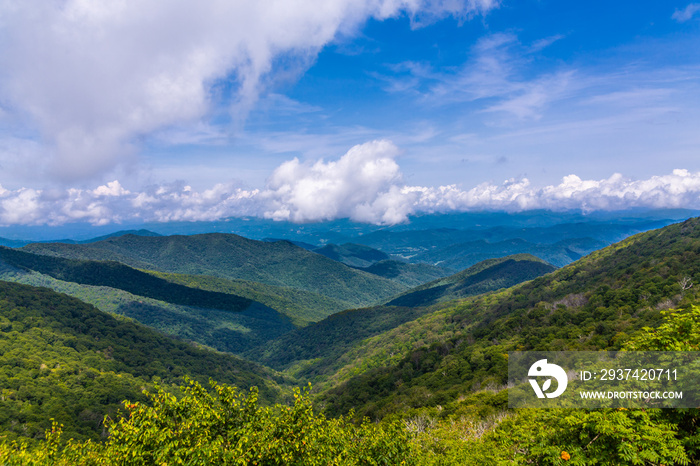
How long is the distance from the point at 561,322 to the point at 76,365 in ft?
469

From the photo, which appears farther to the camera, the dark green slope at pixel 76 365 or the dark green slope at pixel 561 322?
the dark green slope at pixel 76 365

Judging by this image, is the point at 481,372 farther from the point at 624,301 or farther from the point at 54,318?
the point at 54,318

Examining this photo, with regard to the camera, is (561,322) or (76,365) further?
(76,365)

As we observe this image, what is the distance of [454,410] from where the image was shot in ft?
132

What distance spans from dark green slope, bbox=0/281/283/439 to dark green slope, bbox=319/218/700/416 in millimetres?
61778

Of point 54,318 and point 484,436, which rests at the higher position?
point 484,436

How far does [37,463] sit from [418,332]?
14480cm

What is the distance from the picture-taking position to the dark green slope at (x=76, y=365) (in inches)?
2916

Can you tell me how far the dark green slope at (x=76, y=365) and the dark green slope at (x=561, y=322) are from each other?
61.8 metres

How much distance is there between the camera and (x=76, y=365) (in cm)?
10625

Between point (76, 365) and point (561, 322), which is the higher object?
point (561, 322)

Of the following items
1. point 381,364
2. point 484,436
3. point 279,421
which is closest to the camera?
point 279,421

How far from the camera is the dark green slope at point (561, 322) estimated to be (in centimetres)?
5572

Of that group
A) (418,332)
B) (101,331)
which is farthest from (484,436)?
(101,331)
